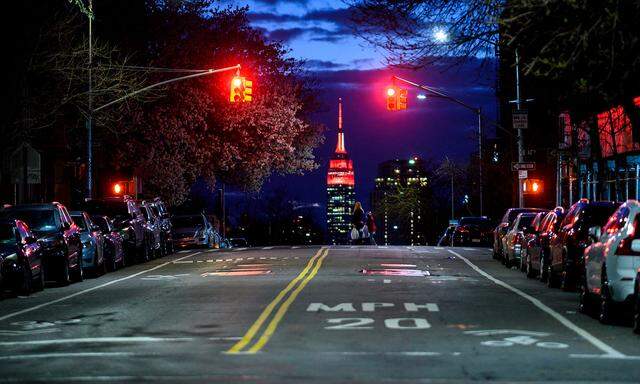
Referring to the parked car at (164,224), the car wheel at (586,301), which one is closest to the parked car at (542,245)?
the car wheel at (586,301)

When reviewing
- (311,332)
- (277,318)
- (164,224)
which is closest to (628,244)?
(311,332)

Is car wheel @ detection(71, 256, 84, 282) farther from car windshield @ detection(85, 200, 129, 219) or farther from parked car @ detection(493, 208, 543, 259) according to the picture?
parked car @ detection(493, 208, 543, 259)

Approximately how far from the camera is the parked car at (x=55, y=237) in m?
27.5

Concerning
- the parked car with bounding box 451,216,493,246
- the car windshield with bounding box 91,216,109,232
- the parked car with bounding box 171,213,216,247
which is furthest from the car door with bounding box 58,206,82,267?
the parked car with bounding box 451,216,493,246

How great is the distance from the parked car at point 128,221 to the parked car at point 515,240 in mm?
10700

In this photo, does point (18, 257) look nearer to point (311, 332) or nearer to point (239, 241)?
point (311, 332)

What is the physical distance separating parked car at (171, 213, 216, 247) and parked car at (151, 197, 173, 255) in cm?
831

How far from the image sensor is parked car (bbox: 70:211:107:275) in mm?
30688

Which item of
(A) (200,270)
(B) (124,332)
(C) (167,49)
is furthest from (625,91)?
(C) (167,49)

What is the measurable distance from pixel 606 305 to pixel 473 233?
3900 cm

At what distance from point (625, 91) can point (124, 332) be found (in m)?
7.46

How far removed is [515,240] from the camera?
110 feet

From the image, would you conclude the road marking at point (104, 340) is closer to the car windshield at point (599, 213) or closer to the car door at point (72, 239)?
the car windshield at point (599, 213)

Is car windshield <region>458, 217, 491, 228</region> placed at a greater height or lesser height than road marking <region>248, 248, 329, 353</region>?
greater
